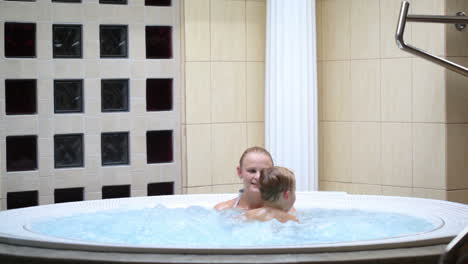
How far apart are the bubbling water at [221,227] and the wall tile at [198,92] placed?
244cm

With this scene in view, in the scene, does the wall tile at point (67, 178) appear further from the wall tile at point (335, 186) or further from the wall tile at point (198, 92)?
the wall tile at point (335, 186)

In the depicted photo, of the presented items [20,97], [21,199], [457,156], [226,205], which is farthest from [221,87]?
[226,205]

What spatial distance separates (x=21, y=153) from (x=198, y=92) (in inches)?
69.5

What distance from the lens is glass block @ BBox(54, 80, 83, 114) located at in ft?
22.8

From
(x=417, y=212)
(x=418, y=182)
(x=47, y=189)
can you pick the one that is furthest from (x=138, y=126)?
(x=417, y=212)

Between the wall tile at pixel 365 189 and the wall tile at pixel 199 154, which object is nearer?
the wall tile at pixel 365 189

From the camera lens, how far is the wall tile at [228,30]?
7.44 m

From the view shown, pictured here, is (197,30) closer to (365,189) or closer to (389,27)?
(389,27)

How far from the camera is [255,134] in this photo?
770cm

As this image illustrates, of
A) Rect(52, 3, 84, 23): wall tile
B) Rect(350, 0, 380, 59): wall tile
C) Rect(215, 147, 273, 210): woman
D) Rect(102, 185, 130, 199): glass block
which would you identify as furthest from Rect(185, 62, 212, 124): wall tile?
Rect(215, 147, 273, 210): woman

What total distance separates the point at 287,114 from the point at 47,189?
2357mm

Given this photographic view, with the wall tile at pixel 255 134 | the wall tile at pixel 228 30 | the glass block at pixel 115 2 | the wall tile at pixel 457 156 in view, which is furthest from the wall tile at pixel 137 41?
the wall tile at pixel 457 156

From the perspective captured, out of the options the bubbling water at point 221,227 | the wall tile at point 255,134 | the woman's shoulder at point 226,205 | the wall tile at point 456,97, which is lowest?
the bubbling water at point 221,227

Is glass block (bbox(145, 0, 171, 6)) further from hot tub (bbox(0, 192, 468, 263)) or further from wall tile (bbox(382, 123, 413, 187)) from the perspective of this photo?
hot tub (bbox(0, 192, 468, 263))
